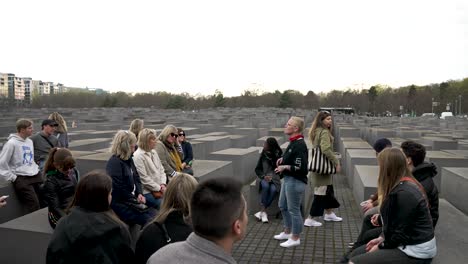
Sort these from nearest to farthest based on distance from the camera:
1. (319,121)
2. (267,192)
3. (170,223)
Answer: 1. (170,223)
2. (319,121)
3. (267,192)

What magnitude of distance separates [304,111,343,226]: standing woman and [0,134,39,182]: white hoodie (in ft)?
14.5

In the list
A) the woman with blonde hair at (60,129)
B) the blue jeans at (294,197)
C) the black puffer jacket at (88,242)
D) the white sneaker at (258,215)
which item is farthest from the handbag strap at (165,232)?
the woman with blonde hair at (60,129)

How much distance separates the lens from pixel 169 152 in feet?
19.9

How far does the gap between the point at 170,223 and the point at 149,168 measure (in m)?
2.66

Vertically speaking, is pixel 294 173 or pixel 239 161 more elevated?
pixel 294 173

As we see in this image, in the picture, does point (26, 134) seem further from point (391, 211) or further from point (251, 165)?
point (251, 165)

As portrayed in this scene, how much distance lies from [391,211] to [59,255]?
8.57 feet

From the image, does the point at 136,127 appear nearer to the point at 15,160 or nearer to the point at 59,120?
the point at 59,120

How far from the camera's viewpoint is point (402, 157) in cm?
359

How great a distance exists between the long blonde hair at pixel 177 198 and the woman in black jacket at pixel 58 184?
1.87 metres

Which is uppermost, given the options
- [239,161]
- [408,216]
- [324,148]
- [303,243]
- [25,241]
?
[324,148]

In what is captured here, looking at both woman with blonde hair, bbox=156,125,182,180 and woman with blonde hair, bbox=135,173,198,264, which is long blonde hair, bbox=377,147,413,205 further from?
woman with blonde hair, bbox=156,125,182,180

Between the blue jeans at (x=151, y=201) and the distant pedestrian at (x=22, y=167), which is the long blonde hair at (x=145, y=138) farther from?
the distant pedestrian at (x=22, y=167)

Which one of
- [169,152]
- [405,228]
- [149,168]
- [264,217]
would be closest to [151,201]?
[149,168]
